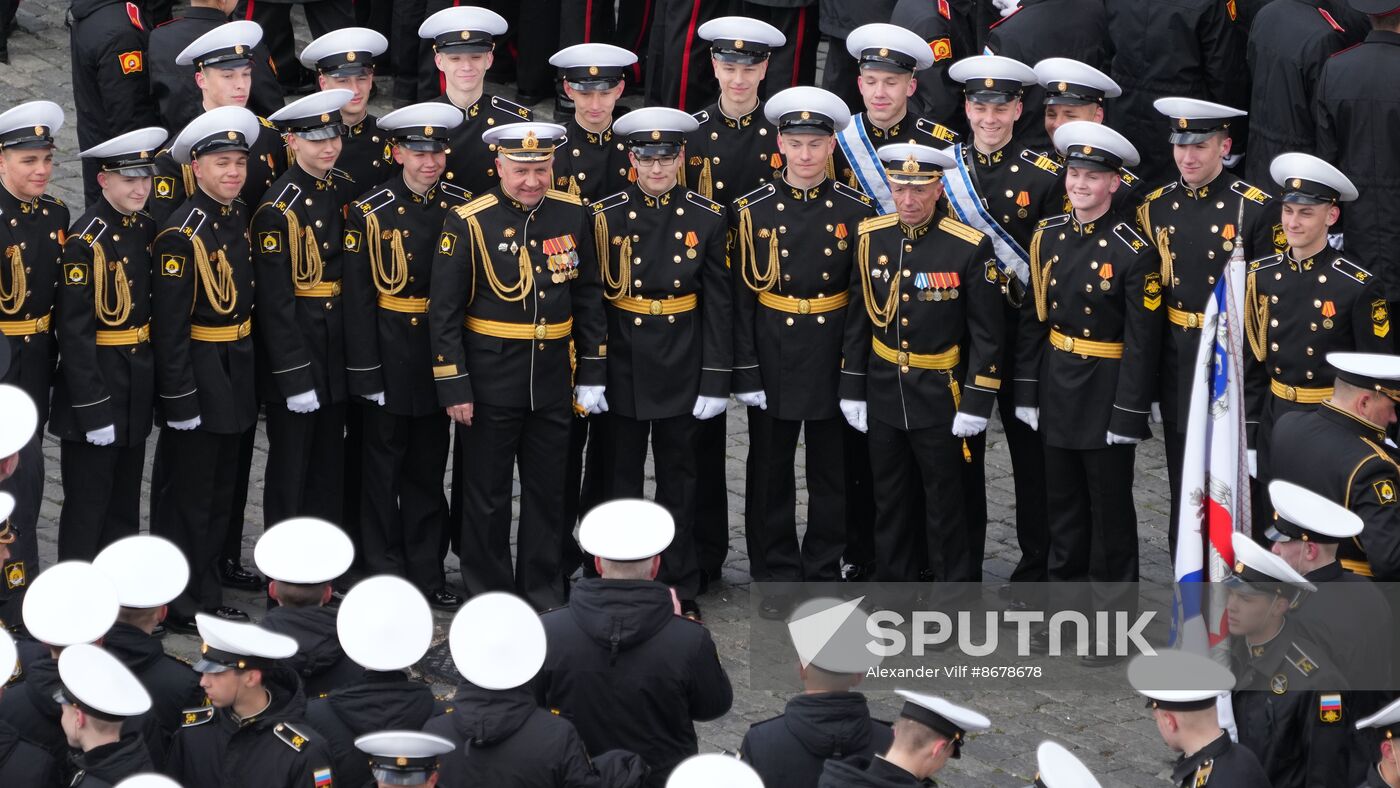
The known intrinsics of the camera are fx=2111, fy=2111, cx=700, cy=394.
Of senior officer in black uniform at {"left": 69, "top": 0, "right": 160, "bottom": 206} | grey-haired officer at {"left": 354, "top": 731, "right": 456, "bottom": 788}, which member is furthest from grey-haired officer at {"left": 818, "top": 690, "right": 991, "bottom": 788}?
senior officer in black uniform at {"left": 69, "top": 0, "right": 160, "bottom": 206}

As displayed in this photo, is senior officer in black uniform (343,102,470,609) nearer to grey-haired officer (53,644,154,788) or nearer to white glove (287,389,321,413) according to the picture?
white glove (287,389,321,413)

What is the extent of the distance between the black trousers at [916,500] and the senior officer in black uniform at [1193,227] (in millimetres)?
999

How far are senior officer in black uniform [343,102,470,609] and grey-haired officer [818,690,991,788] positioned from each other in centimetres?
412

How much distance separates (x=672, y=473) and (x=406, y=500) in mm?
1249

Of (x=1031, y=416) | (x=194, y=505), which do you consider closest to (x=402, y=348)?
(x=194, y=505)

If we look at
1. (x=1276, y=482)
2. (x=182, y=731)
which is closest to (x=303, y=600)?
(x=182, y=731)

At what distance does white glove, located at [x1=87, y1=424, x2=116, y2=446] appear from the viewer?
29.4 feet

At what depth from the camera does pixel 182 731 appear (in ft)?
21.0

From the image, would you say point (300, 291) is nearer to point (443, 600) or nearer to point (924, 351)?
point (443, 600)

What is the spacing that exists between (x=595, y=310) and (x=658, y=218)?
50 cm

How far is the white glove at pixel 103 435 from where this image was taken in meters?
8.95

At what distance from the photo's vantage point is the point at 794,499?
9.89 m

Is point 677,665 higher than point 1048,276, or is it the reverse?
point 1048,276

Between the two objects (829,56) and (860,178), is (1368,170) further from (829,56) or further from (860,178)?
(829,56)
